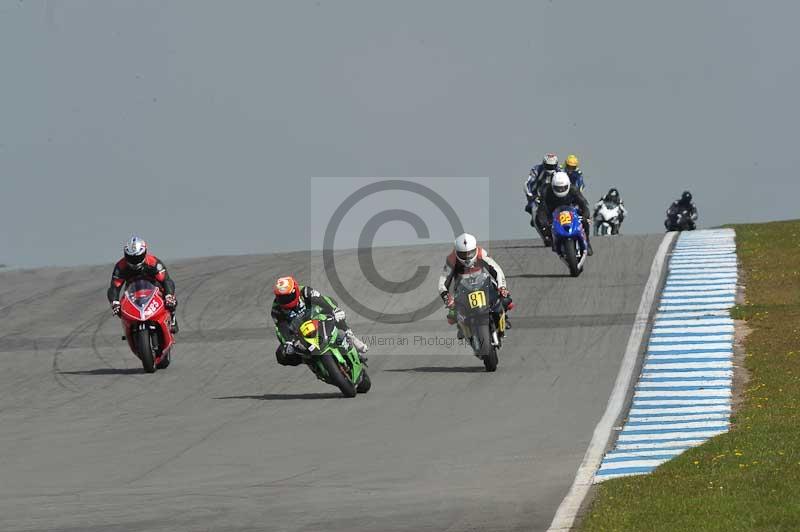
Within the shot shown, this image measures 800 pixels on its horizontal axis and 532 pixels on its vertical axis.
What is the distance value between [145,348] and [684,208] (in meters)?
23.6

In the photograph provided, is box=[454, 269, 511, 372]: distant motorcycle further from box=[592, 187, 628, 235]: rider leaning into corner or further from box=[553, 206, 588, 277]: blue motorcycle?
box=[592, 187, 628, 235]: rider leaning into corner

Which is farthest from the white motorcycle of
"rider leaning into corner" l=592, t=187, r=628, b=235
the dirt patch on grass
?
the dirt patch on grass

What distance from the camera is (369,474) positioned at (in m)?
12.2

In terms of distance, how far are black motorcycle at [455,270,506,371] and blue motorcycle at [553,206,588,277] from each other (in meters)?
7.30

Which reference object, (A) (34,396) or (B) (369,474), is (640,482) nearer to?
(B) (369,474)

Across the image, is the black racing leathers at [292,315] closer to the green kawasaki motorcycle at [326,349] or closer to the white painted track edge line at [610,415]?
the green kawasaki motorcycle at [326,349]

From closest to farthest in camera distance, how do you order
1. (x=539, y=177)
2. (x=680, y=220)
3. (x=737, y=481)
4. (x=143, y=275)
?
(x=737, y=481)
(x=143, y=275)
(x=539, y=177)
(x=680, y=220)

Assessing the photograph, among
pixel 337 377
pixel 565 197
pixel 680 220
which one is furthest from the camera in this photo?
pixel 680 220

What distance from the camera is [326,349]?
15703mm

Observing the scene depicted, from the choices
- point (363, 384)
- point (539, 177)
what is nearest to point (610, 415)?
point (363, 384)

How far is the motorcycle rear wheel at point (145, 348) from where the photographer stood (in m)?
19.3

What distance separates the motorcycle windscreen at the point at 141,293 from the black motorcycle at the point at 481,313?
430 centimetres

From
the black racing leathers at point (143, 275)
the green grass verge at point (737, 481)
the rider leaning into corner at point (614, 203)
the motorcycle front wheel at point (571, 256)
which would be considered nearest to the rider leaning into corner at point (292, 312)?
the black racing leathers at point (143, 275)

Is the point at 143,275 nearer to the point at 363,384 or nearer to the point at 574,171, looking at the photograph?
the point at 363,384
